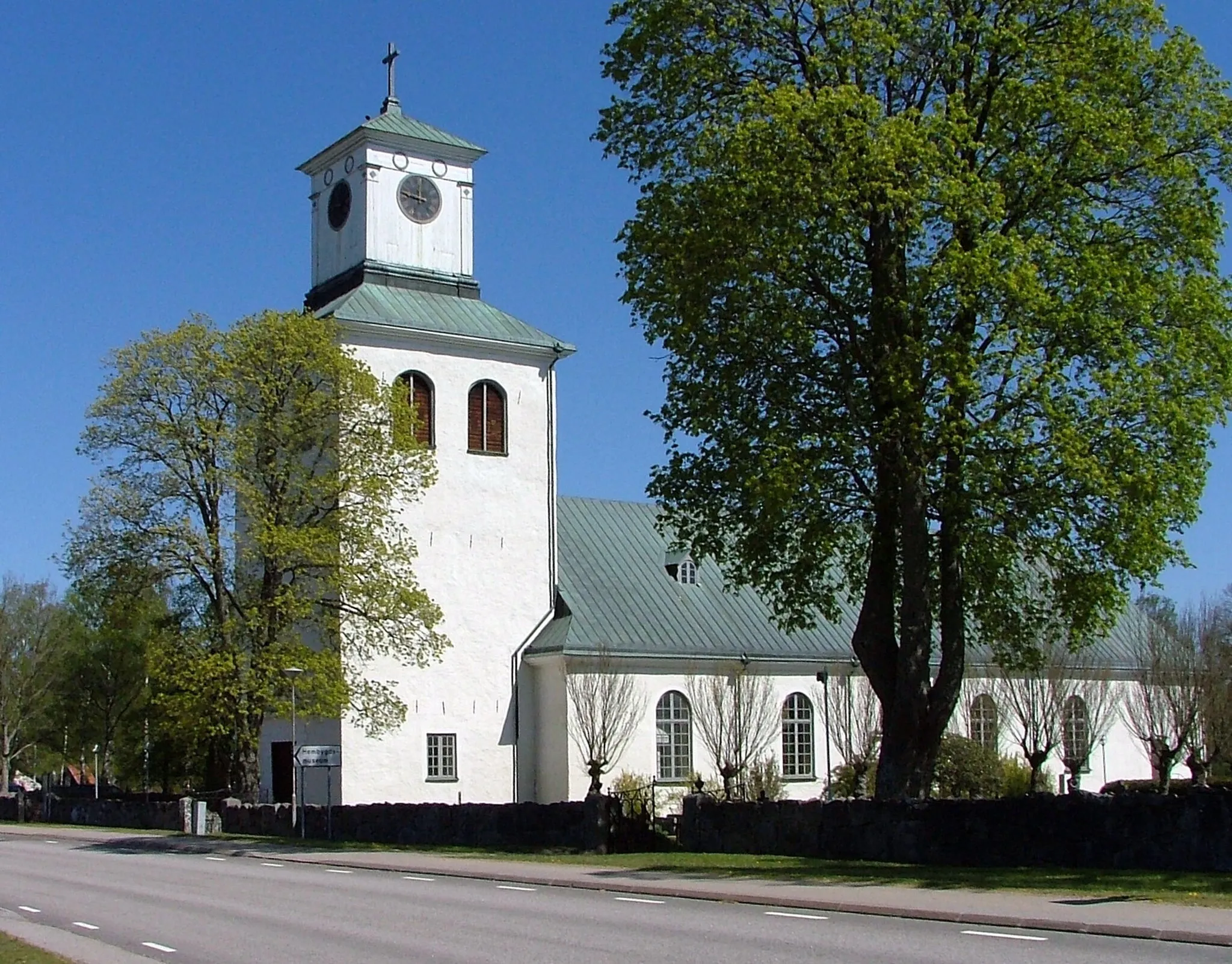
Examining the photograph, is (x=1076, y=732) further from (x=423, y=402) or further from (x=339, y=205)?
(x=339, y=205)

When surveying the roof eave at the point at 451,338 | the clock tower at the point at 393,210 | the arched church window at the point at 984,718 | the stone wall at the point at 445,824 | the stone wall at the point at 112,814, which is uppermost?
the clock tower at the point at 393,210

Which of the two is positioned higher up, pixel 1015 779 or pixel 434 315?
pixel 434 315

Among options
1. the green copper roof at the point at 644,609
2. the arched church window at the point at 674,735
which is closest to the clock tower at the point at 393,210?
the green copper roof at the point at 644,609

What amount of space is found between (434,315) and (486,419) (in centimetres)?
332

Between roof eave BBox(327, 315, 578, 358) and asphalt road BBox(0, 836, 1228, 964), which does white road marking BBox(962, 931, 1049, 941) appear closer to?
asphalt road BBox(0, 836, 1228, 964)

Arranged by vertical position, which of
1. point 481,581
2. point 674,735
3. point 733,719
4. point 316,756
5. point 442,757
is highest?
point 481,581

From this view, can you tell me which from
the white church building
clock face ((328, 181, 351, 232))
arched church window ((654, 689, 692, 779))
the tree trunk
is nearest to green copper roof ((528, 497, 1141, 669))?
the white church building

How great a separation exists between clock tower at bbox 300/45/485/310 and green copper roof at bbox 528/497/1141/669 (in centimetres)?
885

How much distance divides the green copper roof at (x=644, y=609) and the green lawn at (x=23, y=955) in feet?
91.4

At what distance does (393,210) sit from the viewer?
144 feet

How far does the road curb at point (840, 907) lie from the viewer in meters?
13.6

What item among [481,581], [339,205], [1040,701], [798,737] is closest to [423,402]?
[481,581]

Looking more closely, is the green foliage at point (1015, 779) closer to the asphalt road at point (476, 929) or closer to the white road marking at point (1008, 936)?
the asphalt road at point (476, 929)

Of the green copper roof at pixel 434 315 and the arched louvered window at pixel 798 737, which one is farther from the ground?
the green copper roof at pixel 434 315
